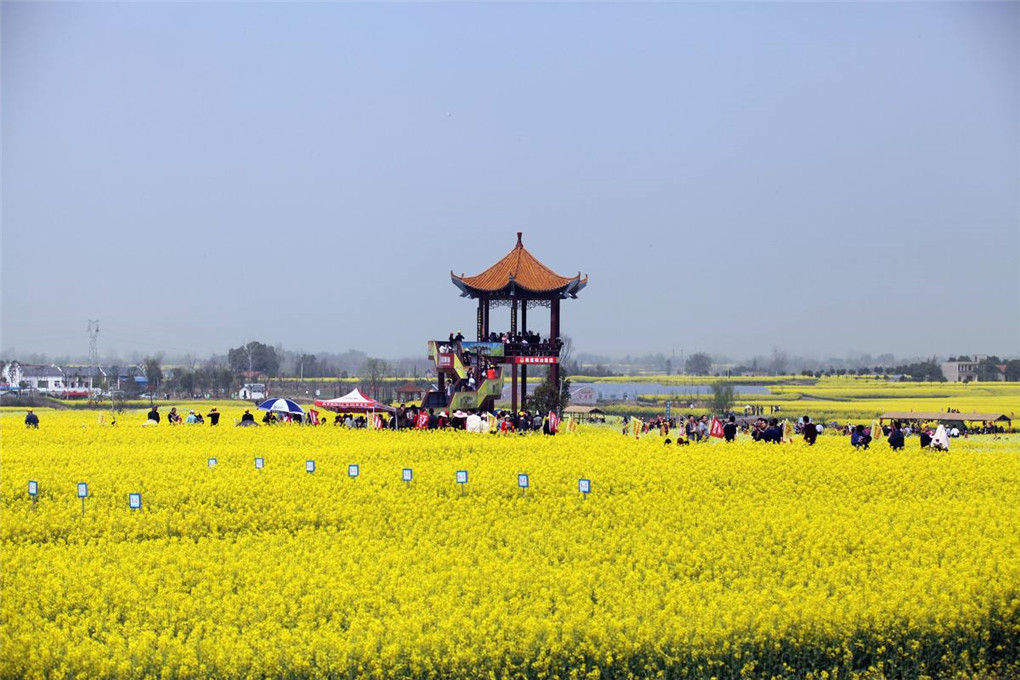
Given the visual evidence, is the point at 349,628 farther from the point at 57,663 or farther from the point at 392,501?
the point at 392,501

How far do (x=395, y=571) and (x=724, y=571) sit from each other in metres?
5.25

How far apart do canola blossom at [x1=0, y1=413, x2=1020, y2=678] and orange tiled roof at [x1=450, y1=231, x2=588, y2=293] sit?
72.1 feet

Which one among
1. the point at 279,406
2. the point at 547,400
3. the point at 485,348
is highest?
the point at 485,348

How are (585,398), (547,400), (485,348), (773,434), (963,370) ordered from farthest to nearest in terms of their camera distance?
(963,370) < (585,398) < (547,400) < (485,348) < (773,434)

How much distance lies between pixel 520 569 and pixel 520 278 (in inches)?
1342

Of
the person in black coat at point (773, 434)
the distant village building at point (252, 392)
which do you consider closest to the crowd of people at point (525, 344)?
the person in black coat at point (773, 434)

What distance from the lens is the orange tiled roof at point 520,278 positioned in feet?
162

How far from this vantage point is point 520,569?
54.0 feet

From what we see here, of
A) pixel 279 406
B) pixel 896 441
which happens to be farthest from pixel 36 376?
pixel 896 441

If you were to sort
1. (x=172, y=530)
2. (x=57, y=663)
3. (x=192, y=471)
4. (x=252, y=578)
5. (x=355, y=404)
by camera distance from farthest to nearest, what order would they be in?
(x=355, y=404) → (x=192, y=471) → (x=172, y=530) → (x=252, y=578) → (x=57, y=663)

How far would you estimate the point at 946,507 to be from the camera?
70.1 feet

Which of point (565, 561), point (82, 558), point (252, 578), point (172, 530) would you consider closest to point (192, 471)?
point (172, 530)

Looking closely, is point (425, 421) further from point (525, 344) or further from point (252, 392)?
point (252, 392)

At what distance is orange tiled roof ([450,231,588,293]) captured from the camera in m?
49.2
